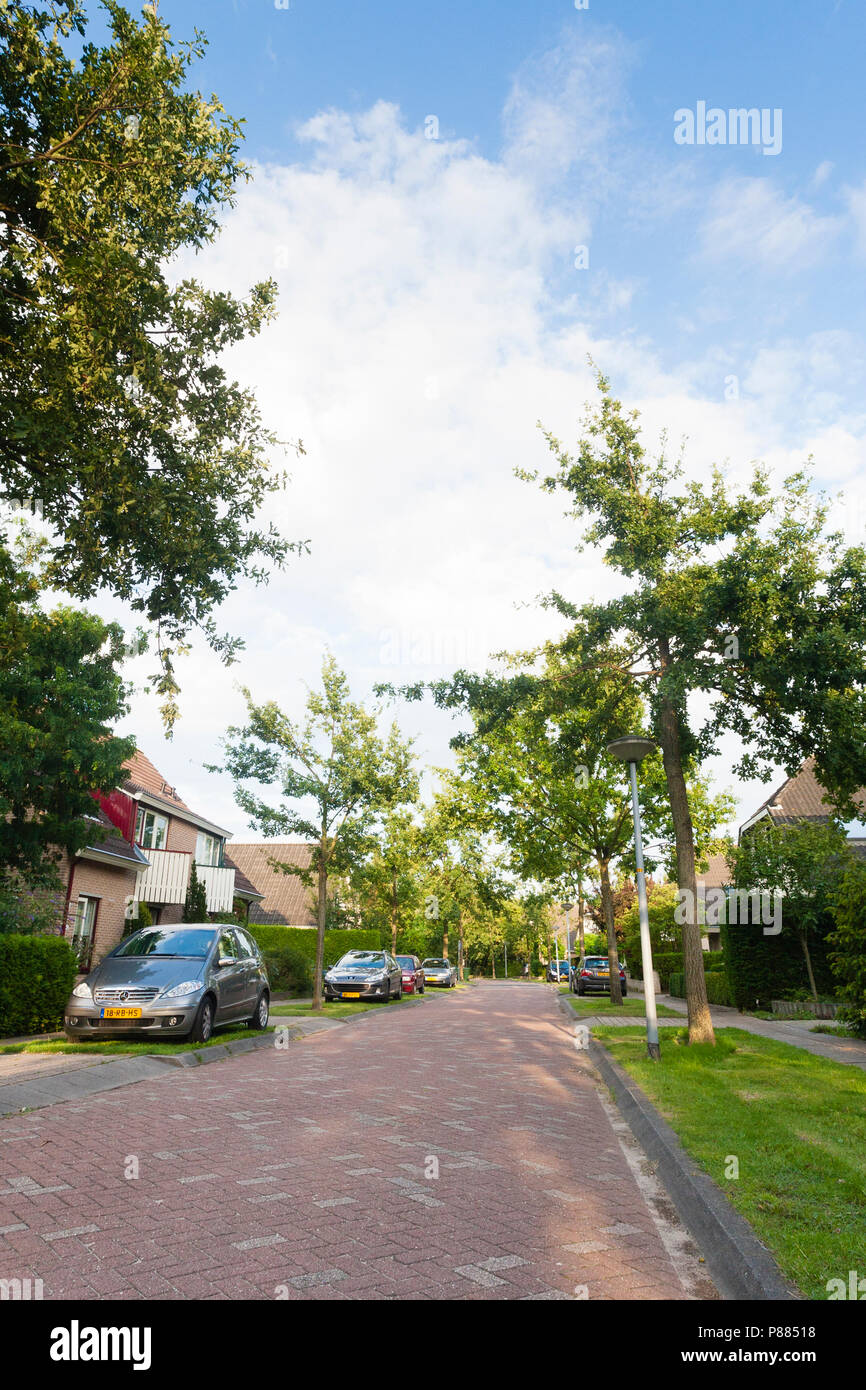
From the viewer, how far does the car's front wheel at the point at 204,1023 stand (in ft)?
35.9

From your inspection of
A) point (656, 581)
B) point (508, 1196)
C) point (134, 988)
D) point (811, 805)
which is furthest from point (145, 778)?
point (508, 1196)

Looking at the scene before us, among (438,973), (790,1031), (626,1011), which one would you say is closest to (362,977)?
(626,1011)

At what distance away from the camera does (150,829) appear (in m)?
29.0

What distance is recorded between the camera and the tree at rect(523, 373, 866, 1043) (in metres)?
10.6

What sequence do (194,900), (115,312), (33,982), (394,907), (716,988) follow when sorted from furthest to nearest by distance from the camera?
(394,907) < (194,900) < (716,988) < (33,982) < (115,312)

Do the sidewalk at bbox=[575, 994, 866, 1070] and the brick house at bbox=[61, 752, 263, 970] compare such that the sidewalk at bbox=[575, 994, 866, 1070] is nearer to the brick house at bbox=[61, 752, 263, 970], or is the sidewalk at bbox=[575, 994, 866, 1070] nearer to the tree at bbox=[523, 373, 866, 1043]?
the tree at bbox=[523, 373, 866, 1043]

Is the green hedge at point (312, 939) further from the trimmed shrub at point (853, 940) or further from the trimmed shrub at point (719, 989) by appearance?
the trimmed shrub at point (853, 940)

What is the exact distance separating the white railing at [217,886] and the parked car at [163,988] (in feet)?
62.2

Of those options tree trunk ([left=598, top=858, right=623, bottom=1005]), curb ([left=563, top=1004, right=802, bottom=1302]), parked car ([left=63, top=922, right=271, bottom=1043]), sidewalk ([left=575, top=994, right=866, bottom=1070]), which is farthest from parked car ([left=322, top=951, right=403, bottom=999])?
curb ([left=563, top=1004, right=802, bottom=1302])

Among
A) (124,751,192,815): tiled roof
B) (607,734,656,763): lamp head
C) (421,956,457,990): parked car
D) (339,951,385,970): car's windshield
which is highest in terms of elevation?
(124,751,192,815): tiled roof

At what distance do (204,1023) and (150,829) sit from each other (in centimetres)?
1911

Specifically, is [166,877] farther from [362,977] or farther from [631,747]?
[631,747]

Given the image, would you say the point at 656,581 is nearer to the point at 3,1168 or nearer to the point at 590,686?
the point at 590,686

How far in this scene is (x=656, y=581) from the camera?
498 inches
